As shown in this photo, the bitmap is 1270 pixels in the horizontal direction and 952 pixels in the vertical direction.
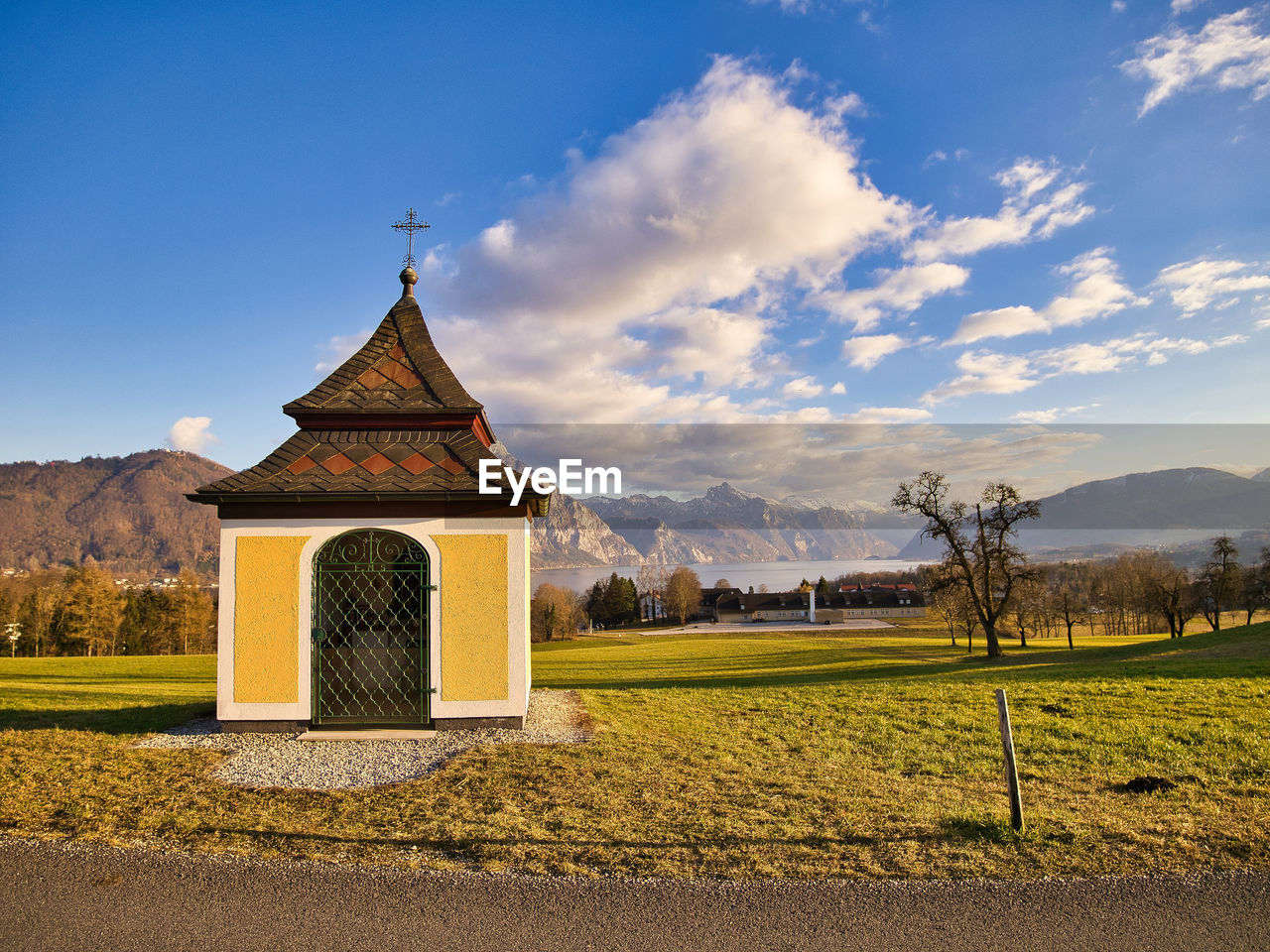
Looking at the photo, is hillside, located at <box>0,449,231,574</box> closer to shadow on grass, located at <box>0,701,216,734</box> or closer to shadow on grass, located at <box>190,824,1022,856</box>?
shadow on grass, located at <box>0,701,216,734</box>

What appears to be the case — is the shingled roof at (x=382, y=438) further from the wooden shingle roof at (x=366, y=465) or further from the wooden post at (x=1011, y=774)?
the wooden post at (x=1011, y=774)

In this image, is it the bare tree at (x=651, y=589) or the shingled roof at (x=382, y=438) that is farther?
the bare tree at (x=651, y=589)

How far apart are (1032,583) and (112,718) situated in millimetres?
29832

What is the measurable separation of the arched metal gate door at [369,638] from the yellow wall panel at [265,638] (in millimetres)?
302

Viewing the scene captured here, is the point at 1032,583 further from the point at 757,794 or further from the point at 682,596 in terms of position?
the point at 682,596

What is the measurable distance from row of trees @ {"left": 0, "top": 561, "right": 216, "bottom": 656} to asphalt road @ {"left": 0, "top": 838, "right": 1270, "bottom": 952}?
50.1m

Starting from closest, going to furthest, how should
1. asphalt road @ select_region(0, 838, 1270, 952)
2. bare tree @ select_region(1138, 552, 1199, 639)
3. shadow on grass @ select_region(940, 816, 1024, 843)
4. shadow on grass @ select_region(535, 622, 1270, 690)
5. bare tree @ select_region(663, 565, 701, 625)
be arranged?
asphalt road @ select_region(0, 838, 1270, 952) → shadow on grass @ select_region(940, 816, 1024, 843) → shadow on grass @ select_region(535, 622, 1270, 690) → bare tree @ select_region(1138, 552, 1199, 639) → bare tree @ select_region(663, 565, 701, 625)

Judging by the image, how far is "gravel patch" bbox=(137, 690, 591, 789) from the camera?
684cm

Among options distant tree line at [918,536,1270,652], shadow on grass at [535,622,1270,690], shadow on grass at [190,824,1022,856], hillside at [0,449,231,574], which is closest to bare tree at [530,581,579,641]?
shadow on grass at [535,622,1270,690]

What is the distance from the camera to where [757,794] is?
20.7 feet

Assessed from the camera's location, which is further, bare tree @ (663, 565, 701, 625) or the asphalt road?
bare tree @ (663, 565, 701, 625)

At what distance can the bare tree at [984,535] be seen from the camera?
2578 cm

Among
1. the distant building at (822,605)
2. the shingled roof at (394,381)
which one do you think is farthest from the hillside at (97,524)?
the shingled roof at (394,381)

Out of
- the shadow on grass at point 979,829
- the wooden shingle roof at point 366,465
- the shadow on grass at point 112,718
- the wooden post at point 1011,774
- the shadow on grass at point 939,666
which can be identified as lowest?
the shadow on grass at point 939,666
